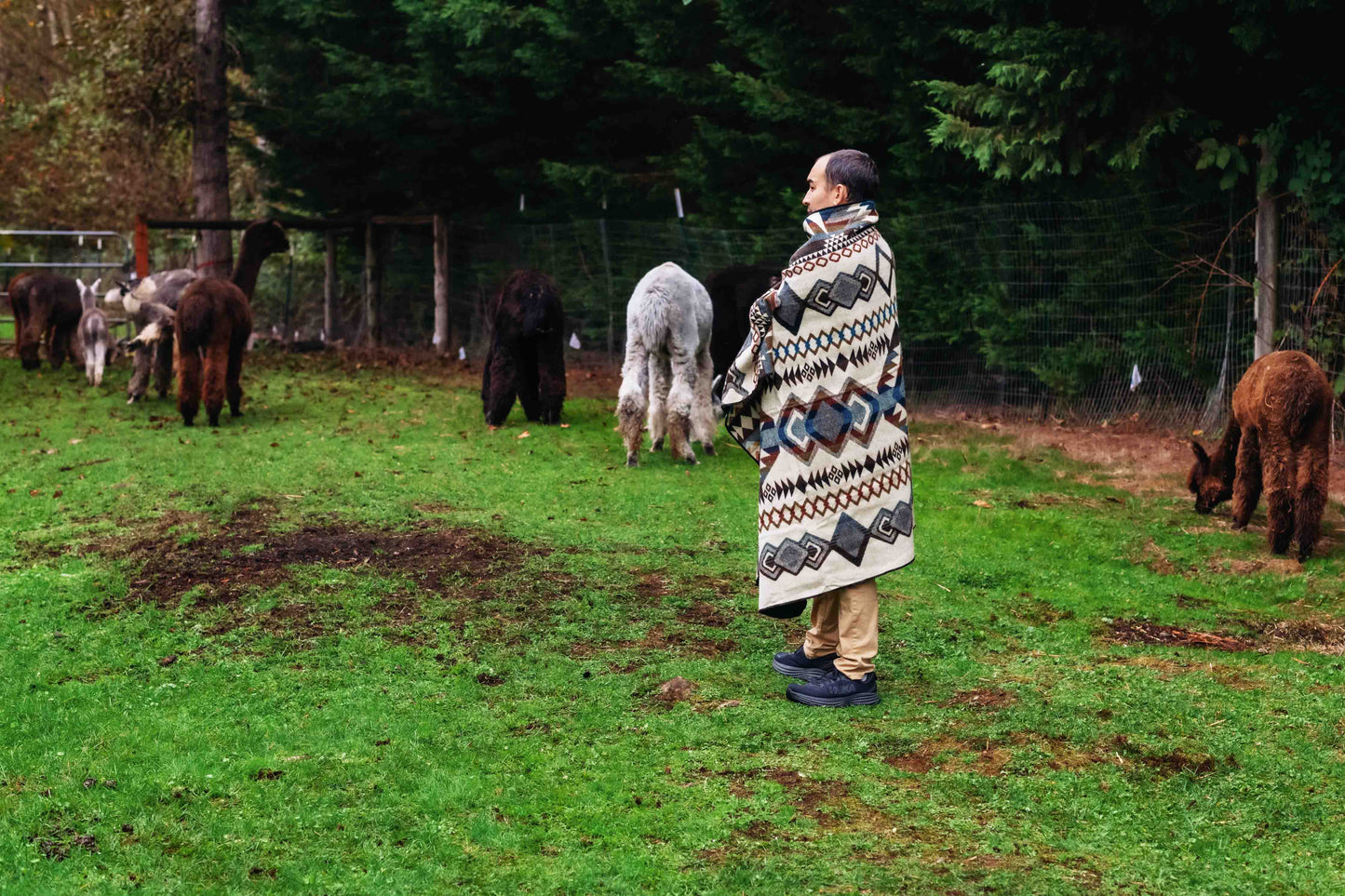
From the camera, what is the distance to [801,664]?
5402 millimetres

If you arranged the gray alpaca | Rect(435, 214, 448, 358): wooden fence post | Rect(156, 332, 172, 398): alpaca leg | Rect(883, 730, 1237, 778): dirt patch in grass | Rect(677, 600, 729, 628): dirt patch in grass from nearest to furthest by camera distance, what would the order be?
Rect(883, 730, 1237, 778): dirt patch in grass < Rect(677, 600, 729, 628): dirt patch in grass < the gray alpaca < Rect(156, 332, 172, 398): alpaca leg < Rect(435, 214, 448, 358): wooden fence post

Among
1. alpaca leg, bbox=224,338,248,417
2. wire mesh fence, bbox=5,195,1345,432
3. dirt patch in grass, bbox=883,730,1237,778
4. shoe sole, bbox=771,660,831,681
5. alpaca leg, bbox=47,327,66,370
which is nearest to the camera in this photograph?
dirt patch in grass, bbox=883,730,1237,778

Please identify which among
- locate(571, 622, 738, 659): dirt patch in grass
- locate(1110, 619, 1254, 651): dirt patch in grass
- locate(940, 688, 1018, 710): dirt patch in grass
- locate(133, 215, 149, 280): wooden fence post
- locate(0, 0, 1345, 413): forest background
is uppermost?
Answer: locate(0, 0, 1345, 413): forest background

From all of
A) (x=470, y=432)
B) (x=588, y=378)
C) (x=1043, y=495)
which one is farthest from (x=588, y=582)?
(x=588, y=378)

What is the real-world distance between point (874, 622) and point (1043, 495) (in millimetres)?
5087

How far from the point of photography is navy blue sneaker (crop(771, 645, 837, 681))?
5355mm

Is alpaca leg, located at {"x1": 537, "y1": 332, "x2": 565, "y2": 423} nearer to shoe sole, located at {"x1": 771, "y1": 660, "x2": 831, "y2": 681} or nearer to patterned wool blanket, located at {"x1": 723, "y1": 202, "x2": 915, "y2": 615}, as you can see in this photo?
shoe sole, located at {"x1": 771, "y1": 660, "x2": 831, "y2": 681}

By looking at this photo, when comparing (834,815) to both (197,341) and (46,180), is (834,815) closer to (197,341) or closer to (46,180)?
(197,341)

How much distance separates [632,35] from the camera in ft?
60.0

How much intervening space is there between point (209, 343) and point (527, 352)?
3070 millimetres

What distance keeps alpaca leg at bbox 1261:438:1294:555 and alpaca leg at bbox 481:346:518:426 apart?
288 inches

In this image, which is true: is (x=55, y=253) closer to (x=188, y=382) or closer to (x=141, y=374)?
(x=141, y=374)

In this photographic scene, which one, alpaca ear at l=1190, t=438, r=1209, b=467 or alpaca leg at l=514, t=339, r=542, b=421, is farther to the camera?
alpaca leg at l=514, t=339, r=542, b=421

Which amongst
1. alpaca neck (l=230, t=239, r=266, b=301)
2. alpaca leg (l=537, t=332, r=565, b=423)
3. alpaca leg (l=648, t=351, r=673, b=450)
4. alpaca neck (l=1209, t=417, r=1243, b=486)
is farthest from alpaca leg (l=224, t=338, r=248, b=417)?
alpaca neck (l=1209, t=417, r=1243, b=486)
